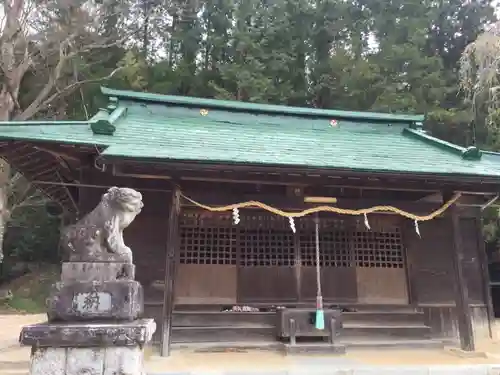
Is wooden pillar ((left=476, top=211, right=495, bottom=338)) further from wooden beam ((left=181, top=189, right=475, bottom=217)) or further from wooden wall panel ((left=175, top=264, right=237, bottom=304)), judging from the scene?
wooden wall panel ((left=175, top=264, right=237, bottom=304))

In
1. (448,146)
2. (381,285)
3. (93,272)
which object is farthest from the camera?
(448,146)

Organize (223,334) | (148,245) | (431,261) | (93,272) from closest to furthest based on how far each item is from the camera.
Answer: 1. (93,272)
2. (223,334)
3. (148,245)
4. (431,261)

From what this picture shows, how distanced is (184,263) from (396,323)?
4400mm

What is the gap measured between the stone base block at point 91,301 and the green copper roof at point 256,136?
249 centimetres

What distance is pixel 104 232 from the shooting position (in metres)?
4.64

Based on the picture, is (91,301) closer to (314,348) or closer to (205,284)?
(205,284)

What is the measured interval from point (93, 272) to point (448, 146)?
7781 millimetres

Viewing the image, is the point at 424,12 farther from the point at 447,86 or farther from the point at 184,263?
the point at 184,263

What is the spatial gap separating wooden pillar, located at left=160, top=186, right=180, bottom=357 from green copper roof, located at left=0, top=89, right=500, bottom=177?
1022 mm

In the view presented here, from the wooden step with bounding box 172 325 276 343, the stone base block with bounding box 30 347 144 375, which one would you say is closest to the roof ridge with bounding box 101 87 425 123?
the wooden step with bounding box 172 325 276 343

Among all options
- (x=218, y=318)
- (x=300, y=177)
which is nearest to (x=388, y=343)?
(x=218, y=318)

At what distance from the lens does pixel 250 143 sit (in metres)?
8.38

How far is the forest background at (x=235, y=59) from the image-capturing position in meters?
16.6

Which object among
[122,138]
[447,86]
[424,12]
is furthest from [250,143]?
[424,12]
